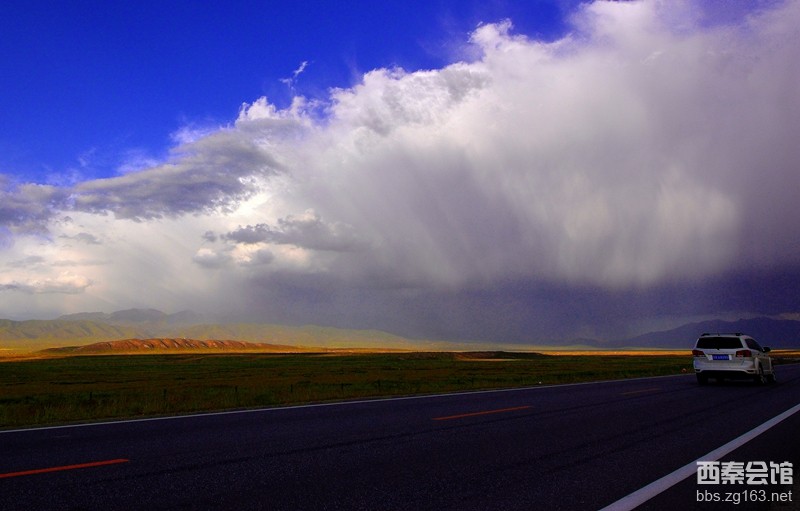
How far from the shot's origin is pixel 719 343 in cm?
2670

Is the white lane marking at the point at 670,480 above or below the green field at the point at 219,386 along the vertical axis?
above

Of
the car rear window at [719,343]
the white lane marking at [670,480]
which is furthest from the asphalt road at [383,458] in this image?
the car rear window at [719,343]

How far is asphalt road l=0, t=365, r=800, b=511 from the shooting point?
7281 mm

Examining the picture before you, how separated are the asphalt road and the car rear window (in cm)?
1042

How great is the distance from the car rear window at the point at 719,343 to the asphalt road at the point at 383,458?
34.2 ft

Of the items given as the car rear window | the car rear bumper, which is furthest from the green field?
the car rear window

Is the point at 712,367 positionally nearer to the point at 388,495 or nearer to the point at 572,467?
the point at 572,467

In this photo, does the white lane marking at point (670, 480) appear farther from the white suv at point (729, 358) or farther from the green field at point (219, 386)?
the white suv at point (729, 358)

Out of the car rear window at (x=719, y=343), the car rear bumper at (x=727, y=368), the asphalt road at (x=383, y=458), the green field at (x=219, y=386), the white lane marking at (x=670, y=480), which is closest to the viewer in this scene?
the white lane marking at (x=670, y=480)

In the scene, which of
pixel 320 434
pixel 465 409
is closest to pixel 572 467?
pixel 320 434

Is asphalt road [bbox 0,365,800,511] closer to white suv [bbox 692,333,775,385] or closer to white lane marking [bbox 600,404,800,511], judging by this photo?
white lane marking [bbox 600,404,800,511]

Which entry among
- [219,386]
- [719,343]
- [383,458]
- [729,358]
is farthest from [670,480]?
[219,386]

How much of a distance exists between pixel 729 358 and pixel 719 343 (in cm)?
88

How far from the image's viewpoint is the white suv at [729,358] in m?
25.8
